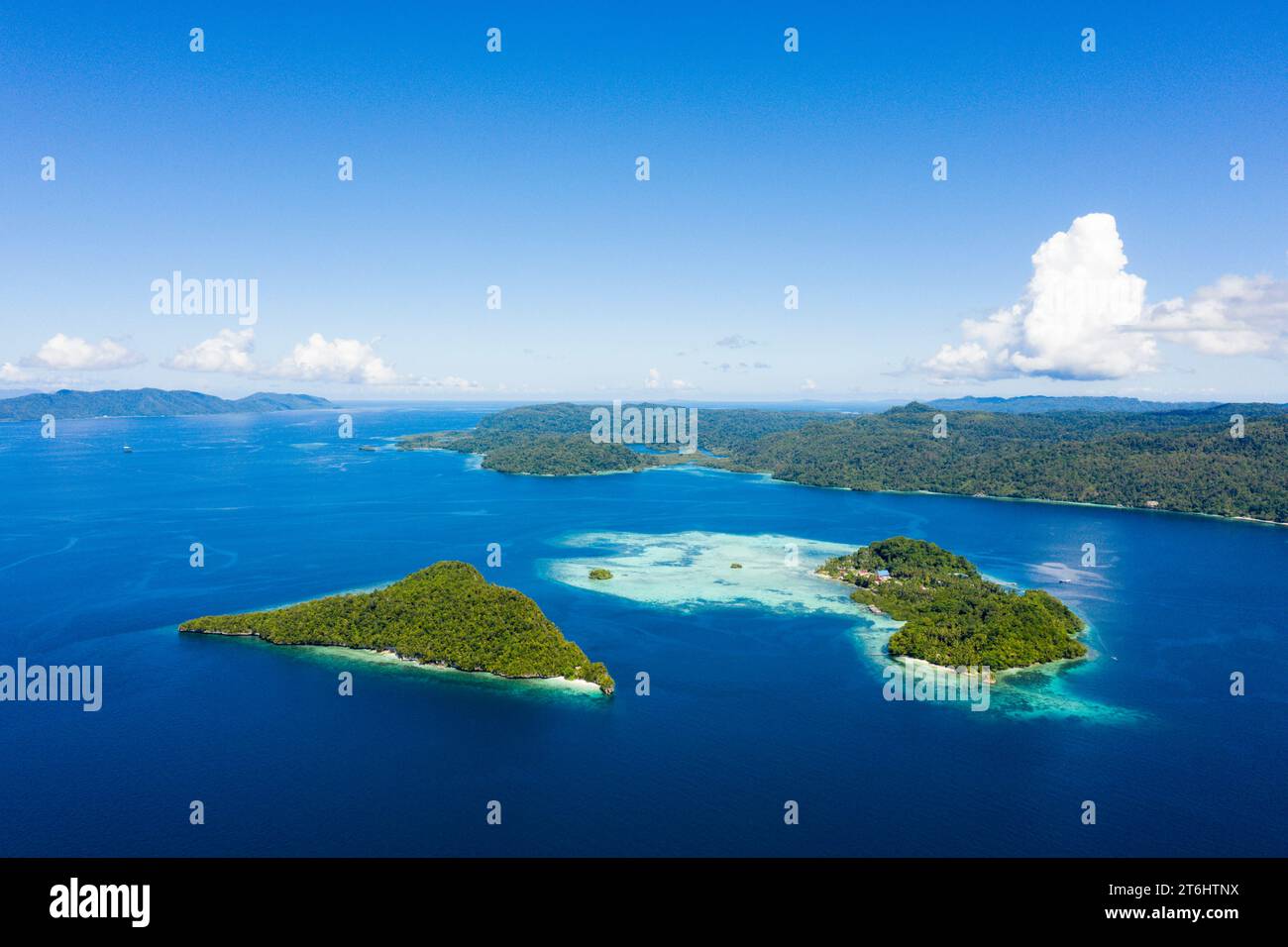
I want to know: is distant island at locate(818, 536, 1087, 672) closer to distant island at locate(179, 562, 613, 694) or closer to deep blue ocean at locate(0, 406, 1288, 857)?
deep blue ocean at locate(0, 406, 1288, 857)

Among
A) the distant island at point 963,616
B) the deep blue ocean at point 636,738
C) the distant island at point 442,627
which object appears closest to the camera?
the deep blue ocean at point 636,738

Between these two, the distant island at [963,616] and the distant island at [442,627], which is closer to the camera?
the distant island at [442,627]

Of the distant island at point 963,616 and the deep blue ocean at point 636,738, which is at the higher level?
the distant island at point 963,616

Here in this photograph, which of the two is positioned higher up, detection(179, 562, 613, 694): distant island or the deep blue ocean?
detection(179, 562, 613, 694): distant island

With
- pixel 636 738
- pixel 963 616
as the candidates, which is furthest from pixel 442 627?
pixel 963 616

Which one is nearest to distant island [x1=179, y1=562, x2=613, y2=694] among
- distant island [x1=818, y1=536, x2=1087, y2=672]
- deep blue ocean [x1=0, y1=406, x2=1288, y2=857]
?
deep blue ocean [x1=0, y1=406, x2=1288, y2=857]

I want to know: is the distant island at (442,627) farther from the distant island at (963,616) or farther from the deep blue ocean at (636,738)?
the distant island at (963,616)

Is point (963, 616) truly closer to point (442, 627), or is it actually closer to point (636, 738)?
point (636, 738)

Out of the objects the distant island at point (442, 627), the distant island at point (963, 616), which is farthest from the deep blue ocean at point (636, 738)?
the distant island at point (963, 616)
